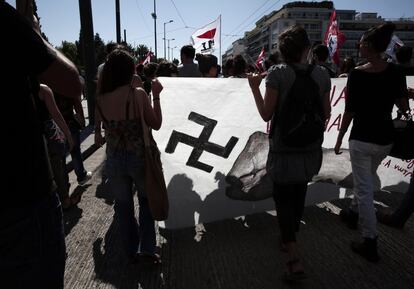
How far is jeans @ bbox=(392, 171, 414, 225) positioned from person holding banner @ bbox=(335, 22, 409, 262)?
0.69 metres

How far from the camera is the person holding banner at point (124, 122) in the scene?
2691 millimetres

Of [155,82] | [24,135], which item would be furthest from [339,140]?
[24,135]

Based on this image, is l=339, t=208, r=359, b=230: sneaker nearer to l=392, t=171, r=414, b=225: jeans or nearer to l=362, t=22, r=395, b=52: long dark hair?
l=392, t=171, r=414, b=225: jeans

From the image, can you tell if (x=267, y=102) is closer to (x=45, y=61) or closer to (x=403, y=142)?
(x=403, y=142)

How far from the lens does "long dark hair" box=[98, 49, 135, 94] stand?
2664 mm

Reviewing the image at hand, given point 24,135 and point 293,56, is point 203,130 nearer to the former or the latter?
point 293,56

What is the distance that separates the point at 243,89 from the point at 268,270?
1.80 meters

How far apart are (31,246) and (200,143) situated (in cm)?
251

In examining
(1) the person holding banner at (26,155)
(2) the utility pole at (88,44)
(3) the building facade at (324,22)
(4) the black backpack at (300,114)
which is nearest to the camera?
(1) the person holding banner at (26,155)

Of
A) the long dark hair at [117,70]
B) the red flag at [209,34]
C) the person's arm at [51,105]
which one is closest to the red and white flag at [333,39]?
the red flag at [209,34]

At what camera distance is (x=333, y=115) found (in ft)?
13.5

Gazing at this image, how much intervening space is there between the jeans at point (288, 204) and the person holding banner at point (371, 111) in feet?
2.23

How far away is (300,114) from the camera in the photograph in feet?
8.49

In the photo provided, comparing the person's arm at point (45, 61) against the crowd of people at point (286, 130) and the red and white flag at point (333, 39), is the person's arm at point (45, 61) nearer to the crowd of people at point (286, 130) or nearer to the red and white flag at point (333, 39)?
the crowd of people at point (286, 130)
